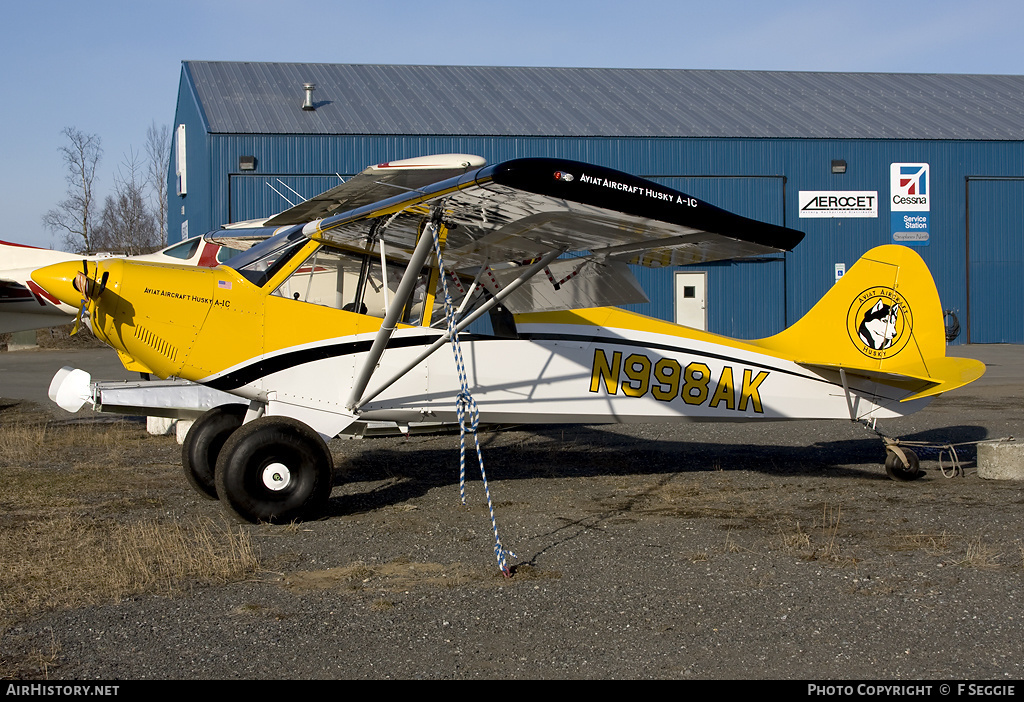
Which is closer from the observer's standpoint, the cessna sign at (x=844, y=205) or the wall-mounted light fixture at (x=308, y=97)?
the wall-mounted light fixture at (x=308, y=97)

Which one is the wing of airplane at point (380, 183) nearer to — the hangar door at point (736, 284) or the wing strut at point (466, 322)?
the wing strut at point (466, 322)

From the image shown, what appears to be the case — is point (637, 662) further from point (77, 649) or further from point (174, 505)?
point (174, 505)

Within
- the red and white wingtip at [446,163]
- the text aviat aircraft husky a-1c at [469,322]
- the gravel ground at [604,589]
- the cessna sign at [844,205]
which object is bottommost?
the gravel ground at [604,589]

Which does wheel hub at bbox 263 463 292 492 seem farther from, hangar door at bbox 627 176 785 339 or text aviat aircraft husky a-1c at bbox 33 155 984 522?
hangar door at bbox 627 176 785 339

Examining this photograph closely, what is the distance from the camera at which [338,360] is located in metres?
7.40

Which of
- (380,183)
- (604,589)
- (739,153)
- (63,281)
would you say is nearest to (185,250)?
(63,281)

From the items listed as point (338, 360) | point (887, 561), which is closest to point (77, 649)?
point (338, 360)

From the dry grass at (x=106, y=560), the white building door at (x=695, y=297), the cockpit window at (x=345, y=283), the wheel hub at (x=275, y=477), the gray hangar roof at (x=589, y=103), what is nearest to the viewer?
the dry grass at (x=106, y=560)

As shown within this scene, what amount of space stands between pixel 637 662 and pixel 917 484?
5.56 m

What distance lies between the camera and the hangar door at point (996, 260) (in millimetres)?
28391

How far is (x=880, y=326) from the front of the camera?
357 inches

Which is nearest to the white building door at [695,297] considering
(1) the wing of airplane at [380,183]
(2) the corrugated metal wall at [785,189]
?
(2) the corrugated metal wall at [785,189]

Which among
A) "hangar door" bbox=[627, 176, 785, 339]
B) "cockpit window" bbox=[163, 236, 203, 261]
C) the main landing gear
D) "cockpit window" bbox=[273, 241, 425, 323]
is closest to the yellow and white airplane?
"cockpit window" bbox=[163, 236, 203, 261]

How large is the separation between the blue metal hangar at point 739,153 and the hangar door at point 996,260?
42 millimetres
